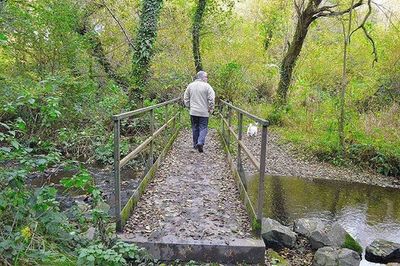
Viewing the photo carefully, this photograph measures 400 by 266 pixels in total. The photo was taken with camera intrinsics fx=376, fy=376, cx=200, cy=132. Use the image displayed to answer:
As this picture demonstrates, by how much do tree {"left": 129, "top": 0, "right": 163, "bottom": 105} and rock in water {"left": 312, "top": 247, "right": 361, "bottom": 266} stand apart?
25.0ft

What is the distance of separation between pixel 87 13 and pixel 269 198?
1009 centimetres

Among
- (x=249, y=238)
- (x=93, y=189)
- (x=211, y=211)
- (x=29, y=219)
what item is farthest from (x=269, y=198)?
(x=29, y=219)

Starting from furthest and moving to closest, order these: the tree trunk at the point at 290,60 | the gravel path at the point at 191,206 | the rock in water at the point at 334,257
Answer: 1. the tree trunk at the point at 290,60
2. the rock in water at the point at 334,257
3. the gravel path at the point at 191,206

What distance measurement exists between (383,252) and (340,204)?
8.56 ft

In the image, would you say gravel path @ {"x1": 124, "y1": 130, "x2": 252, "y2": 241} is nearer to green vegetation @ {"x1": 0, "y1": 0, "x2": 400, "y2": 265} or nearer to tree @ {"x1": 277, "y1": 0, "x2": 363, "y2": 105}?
green vegetation @ {"x1": 0, "y1": 0, "x2": 400, "y2": 265}

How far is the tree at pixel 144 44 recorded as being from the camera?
11203 millimetres

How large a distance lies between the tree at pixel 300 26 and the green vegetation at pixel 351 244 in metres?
11.5

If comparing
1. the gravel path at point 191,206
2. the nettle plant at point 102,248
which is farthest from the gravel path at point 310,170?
the nettle plant at point 102,248

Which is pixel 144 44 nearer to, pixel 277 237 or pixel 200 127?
pixel 200 127

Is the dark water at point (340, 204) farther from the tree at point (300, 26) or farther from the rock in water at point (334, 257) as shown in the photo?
the tree at point (300, 26)

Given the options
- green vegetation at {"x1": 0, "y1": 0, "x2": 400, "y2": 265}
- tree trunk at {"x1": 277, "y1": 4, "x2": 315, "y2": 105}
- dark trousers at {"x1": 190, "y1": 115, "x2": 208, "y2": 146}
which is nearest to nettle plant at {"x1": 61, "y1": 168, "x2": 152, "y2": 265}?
green vegetation at {"x1": 0, "y1": 0, "x2": 400, "y2": 265}

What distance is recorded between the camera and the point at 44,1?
429 inches

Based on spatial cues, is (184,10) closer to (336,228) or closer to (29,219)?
(336,228)

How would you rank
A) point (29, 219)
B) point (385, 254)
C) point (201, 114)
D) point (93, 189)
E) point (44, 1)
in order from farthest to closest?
point (44, 1)
point (201, 114)
point (385, 254)
point (93, 189)
point (29, 219)
